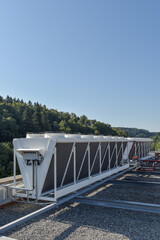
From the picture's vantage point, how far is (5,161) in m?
48.6

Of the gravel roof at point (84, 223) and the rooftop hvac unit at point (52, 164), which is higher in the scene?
the rooftop hvac unit at point (52, 164)

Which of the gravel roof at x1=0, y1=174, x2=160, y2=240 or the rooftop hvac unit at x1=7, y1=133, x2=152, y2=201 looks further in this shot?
the rooftop hvac unit at x1=7, y1=133, x2=152, y2=201

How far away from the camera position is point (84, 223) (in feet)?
28.2

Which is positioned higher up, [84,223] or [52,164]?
[52,164]

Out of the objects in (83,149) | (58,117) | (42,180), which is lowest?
(42,180)

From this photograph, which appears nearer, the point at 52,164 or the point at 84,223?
the point at 84,223

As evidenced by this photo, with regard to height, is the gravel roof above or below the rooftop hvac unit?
below

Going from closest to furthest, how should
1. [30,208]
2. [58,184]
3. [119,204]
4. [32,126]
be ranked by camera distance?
[119,204] < [30,208] < [58,184] < [32,126]

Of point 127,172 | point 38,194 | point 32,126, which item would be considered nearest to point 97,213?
point 38,194

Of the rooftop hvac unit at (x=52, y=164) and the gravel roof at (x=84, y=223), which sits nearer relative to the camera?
the gravel roof at (x=84, y=223)

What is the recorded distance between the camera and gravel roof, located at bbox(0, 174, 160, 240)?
7523 millimetres

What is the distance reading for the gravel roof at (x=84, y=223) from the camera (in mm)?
7523

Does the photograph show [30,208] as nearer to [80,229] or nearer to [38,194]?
[38,194]

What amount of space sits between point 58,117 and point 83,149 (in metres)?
111
